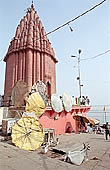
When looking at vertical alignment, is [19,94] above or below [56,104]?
above

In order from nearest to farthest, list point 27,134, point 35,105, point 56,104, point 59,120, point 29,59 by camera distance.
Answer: point 27,134, point 35,105, point 56,104, point 59,120, point 29,59

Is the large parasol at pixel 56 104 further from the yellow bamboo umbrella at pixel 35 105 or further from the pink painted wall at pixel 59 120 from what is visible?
the yellow bamboo umbrella at pixel 35 105

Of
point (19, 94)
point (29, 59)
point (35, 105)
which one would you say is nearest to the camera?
point (35, 105)

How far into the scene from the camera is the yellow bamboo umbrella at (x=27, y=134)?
6.68 meters

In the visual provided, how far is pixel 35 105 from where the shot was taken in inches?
393

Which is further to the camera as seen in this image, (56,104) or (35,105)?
(56,104)

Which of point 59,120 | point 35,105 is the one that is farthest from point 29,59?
point 59,120

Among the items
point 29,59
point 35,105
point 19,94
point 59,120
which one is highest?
point 29,59

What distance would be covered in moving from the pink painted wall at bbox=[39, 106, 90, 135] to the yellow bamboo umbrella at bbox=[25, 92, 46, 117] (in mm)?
1125

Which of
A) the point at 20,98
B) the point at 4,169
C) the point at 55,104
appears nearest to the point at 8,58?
the point at 20,98

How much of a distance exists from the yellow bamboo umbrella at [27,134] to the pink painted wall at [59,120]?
3.67m

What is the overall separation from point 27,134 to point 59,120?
19.6 ft

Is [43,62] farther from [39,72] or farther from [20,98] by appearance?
[20,98]

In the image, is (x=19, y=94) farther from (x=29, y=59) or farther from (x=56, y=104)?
(x=29, y=59)
